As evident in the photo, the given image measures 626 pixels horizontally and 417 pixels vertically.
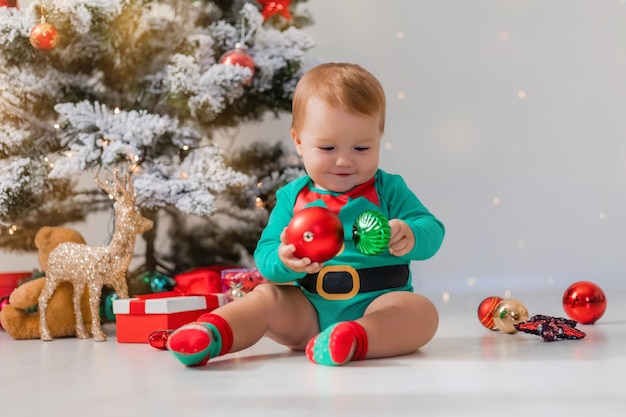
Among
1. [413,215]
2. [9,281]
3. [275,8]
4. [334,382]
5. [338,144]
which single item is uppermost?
[275,8]

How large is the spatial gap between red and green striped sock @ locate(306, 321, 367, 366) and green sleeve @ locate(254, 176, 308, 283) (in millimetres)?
125

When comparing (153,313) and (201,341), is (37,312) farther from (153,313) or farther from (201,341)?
(201,341)

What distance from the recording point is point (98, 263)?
5.33 ft

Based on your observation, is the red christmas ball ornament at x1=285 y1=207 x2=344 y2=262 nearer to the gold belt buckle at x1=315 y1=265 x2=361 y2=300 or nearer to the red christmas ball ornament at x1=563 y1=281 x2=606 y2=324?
the gold belt buckle at x1=315 y1=265 x2=361 y2=300

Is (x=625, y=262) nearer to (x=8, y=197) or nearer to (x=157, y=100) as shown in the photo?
(x=157, y=100)

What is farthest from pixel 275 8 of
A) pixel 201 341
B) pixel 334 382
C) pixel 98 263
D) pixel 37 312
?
pixel 334 382

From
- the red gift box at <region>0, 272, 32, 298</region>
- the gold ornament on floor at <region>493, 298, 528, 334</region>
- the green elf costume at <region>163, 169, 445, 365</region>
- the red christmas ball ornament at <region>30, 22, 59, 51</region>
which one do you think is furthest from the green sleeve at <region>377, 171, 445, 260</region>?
the red gift box at <region>0, 272, 32, 298</region>

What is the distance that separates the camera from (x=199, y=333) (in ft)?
3.77

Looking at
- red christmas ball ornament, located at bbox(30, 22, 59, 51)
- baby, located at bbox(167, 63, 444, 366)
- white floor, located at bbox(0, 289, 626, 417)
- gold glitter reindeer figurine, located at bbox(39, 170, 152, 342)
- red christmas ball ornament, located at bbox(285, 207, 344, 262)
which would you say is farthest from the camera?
red christmas ball ornament, located at bbox(30, 22, 59, 51)

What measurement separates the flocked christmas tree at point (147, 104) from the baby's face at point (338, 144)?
66 centimetres

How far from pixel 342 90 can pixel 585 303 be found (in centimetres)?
73

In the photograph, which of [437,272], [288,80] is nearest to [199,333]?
[288,80]

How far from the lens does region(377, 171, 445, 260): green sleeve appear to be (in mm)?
1275

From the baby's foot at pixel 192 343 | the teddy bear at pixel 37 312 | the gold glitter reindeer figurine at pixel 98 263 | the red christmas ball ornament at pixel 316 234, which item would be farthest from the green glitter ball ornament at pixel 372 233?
the teddy bear at pixel 37 312
